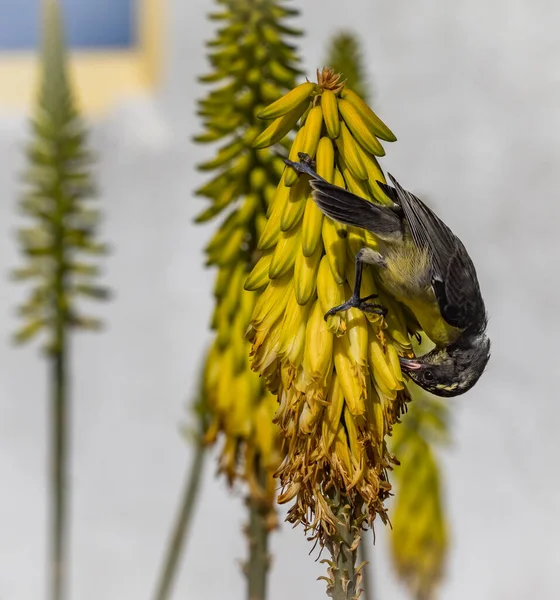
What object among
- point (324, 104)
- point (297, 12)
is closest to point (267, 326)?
point (324, 104)

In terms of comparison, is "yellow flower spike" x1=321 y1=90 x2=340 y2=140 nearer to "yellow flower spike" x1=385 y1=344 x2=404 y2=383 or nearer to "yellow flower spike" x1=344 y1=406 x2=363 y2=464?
"yellow flower spike" x1=385 y1=344 x2=404 y2=383

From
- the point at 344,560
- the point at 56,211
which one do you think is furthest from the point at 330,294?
the point at 56,211

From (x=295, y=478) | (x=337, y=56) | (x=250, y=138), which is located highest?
(x=337, y=56)

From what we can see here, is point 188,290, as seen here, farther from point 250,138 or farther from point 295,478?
point 295,478

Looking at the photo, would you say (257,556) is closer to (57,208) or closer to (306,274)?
(306,274)

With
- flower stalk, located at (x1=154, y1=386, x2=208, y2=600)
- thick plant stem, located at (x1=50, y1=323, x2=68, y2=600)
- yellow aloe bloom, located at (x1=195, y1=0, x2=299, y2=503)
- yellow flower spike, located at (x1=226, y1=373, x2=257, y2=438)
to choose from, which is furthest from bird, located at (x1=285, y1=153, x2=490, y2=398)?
thick plant stem, located at (x1=50, y1=323, x2=68, y2=600)

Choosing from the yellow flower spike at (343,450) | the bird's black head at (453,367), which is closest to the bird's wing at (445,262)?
the bird's black head at (453,367)
